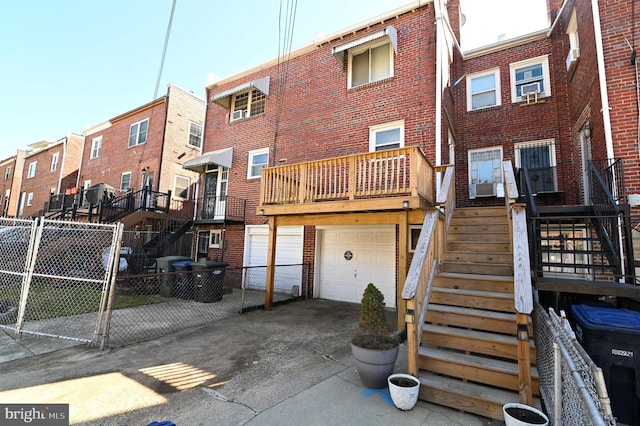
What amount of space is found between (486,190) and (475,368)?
723cm

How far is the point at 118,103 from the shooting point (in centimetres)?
1708

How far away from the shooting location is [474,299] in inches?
170

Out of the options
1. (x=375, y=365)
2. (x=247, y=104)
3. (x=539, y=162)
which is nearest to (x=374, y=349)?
(x=375, y=365)

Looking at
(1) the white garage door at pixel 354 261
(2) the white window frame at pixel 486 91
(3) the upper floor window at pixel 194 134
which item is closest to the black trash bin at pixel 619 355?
(1) the white garage door at pixel 354 261

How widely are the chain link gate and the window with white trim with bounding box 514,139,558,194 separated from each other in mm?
10676

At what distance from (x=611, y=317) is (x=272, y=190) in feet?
21.8

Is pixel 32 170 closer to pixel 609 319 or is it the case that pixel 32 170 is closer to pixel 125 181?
pixel 125 181

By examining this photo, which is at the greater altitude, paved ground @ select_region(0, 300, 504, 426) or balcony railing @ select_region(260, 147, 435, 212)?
balcony railing @ select_region(260, 147, 435, 212)

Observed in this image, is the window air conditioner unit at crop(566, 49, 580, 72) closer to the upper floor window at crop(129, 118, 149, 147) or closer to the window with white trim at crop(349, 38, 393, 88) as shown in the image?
the window with white trim at crop(349, 38, 393, 88)

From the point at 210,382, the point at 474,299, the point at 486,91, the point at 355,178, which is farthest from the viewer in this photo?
the point at 486,91

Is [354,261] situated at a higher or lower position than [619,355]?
higher

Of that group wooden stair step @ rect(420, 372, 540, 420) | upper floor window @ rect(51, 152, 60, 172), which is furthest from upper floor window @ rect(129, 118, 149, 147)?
wooden stair step @ rect(420, 372, 540, 420)

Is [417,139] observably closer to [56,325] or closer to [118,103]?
[56,325]

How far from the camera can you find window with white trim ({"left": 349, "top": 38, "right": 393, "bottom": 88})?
937 centimetres
